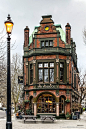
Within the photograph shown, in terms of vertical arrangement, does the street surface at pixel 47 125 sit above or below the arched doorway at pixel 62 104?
below

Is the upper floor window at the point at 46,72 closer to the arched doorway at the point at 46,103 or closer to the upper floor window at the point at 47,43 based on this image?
the arched doorway at the point at 46,103

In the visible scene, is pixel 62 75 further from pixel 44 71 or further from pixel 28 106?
pixel 28 106

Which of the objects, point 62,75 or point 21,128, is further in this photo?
point 62,75

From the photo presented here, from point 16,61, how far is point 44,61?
18693mm

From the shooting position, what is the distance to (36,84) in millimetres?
30094

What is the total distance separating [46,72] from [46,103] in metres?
3.91

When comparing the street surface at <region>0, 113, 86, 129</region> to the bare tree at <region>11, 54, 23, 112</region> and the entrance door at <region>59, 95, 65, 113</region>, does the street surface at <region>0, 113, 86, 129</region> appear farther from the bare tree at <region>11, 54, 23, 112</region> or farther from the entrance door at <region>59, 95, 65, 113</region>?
the bare tree at <region>11, 54, 23, 112</region>

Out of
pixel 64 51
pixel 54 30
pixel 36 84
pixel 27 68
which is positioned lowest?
pixel 36 84

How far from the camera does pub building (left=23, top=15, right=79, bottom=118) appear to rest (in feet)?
98.3

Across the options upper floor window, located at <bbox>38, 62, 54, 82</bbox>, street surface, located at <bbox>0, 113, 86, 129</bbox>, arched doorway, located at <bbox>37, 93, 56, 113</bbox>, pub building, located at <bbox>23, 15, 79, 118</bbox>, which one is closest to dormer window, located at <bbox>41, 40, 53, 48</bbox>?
pub building, located at <bbox>23, 15, 79, 118</bbox>

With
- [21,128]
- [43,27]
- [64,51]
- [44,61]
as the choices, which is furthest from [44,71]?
[21,128]

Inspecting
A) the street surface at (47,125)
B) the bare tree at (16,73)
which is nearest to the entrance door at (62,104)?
the street surface at (47,125)

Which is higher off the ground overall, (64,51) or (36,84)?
(64,51)

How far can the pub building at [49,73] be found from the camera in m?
30.0
